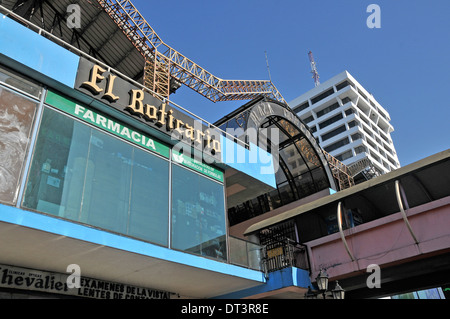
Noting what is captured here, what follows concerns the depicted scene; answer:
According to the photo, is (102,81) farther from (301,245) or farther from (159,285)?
(301,245)

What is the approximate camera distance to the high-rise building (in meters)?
87.0

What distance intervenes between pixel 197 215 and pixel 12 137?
5619 millimetres

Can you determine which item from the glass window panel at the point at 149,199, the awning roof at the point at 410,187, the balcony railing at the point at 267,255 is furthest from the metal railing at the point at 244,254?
the glass window panel at the point at 149,199

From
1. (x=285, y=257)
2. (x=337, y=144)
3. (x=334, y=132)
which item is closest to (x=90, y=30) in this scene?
(x=285, y=257)

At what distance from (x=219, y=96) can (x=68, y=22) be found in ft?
63.4

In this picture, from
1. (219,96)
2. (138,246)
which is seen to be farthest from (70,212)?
(219,96)

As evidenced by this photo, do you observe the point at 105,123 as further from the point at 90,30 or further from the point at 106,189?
the point at 90,30

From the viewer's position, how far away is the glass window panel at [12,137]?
25.6 ft

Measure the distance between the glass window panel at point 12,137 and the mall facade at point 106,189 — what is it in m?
0.02

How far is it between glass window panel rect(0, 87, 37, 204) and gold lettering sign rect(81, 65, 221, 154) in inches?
66.2

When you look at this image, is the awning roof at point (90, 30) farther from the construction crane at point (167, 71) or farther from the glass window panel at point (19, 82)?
the glass window panel at point (19, 82)

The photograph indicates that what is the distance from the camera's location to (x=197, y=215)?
39.0 ft
